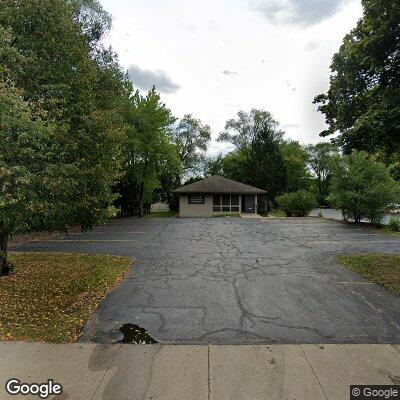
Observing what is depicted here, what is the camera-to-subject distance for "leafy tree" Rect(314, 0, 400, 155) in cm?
809

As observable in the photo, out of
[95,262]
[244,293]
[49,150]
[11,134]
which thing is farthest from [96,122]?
[244,293]

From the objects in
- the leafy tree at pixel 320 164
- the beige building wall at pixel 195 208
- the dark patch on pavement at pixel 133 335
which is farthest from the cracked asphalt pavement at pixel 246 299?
the leafy tree at pixel 320 164

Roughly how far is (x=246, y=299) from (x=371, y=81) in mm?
7669

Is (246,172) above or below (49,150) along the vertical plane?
above

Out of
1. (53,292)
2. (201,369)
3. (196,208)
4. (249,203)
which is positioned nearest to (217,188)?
(196,208)

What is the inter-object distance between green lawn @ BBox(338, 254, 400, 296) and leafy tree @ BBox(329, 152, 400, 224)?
11.0 metres

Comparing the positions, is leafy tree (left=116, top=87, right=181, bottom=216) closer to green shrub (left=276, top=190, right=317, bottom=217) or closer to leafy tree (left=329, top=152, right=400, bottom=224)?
green shrub (left=276, top=190, right=317, bottom=217)

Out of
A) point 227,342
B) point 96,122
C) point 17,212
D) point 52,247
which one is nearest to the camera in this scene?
point 227,342

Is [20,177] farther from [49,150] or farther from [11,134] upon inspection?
[49,150]

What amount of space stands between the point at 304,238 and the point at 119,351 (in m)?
13.2

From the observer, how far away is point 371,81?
376 inches

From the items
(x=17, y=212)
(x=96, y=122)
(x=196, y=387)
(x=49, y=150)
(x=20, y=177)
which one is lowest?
(x=196, y=387)

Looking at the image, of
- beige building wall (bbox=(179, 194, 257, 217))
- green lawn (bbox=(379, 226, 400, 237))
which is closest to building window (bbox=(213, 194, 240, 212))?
beige building wall (bbox=(179, 194, 257, 217))

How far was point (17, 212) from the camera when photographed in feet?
22.2
